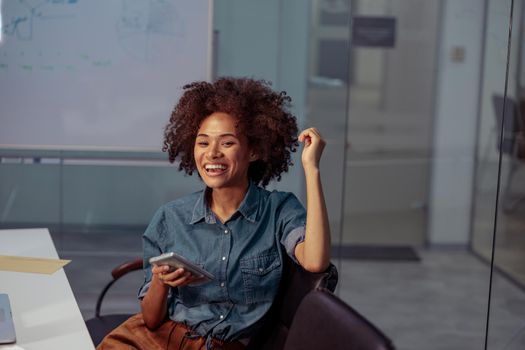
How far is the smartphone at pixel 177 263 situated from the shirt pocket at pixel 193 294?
24cm

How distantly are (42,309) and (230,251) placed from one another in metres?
0.53

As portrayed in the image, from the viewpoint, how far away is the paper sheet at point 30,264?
262cm

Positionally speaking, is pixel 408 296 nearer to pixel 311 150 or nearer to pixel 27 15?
pixel 27 15

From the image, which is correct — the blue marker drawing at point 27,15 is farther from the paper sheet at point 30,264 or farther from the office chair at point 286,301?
the office chair at point 286,301

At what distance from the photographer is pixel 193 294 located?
247 centimetres

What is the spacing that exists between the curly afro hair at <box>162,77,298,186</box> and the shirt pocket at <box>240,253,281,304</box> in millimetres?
308

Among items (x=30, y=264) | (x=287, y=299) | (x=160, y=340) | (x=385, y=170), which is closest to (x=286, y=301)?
(x=287, y=299)

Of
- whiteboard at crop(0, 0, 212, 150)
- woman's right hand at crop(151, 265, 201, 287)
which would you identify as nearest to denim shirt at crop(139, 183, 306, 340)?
woman's right hand at crop(151, 265, 201, 287)

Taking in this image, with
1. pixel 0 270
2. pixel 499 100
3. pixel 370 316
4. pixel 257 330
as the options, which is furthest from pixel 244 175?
pixel 499 100

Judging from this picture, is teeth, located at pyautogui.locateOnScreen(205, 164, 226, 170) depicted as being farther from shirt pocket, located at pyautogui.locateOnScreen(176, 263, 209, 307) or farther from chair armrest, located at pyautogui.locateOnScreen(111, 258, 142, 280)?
chair armrest, located at pyautogui.locateOnScreen(111, 258, 142, 280)

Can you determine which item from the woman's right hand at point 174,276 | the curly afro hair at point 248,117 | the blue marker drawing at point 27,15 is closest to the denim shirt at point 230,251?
the curly afro hair at point 248,117

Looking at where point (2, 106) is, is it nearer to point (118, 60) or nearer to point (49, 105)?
point (49, 105)

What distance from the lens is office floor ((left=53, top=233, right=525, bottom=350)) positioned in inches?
173

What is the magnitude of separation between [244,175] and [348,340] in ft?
2.94
